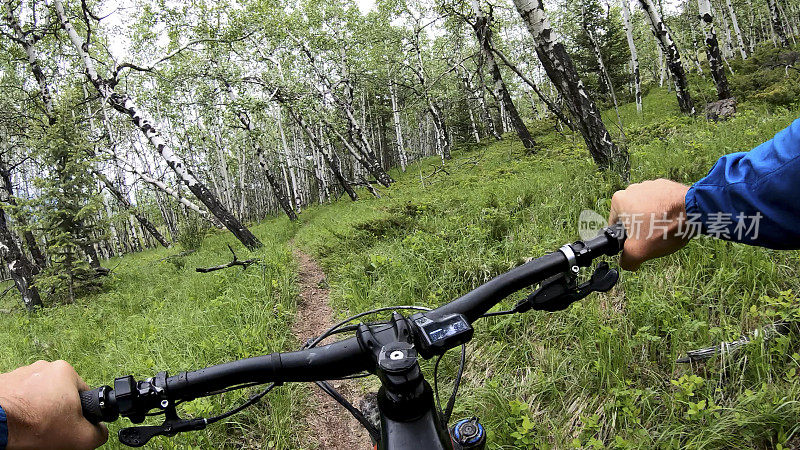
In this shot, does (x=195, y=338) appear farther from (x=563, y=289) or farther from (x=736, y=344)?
(x=736, y=344)

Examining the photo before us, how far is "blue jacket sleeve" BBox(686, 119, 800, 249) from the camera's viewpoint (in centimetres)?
101

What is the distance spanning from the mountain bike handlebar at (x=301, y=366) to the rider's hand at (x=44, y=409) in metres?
0.05

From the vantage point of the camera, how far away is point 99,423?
118cm

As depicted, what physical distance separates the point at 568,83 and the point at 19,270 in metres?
13.1

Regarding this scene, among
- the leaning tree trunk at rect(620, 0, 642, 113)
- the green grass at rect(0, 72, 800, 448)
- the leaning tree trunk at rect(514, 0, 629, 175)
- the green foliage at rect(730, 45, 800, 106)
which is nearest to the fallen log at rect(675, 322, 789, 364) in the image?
the green grass at rect(0, 72, 800, 448)

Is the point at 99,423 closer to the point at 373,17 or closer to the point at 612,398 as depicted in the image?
the point at 612,398

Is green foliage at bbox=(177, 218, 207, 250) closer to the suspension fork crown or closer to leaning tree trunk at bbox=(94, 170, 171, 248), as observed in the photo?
leaning tree trunk at bbox=(94, 170, 171, 248)

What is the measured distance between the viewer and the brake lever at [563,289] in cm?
130

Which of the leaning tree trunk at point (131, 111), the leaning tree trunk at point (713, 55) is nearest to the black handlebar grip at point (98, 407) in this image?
the leaning tree trunk at point (131, 111)

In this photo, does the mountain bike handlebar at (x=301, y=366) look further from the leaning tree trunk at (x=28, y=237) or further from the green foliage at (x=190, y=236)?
the green foliage at (x=190, y=236)

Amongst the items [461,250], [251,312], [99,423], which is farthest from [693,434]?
[251,312]

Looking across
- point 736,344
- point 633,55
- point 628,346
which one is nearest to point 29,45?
point 628,346

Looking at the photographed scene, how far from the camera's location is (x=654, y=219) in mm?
1261

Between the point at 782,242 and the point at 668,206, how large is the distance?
0.29m
